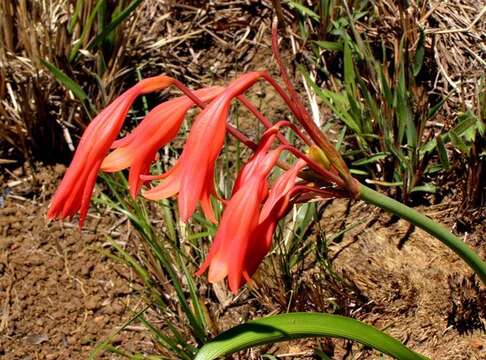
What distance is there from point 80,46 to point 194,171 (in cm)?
192

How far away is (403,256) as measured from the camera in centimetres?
305

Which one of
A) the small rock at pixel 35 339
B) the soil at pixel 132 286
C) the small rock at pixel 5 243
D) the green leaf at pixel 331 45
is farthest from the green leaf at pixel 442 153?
the small rock at pixel 5 243

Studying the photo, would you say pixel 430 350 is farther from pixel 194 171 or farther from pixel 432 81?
pixel 194 171

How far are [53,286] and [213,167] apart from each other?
1668mm

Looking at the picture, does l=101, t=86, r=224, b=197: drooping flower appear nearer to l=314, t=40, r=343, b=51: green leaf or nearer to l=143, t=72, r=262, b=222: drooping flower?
l=143, t=72, r=262, b=222: drooping flower

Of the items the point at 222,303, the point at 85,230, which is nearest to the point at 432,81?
the point at 222,303

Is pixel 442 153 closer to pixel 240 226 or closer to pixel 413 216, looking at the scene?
pixel 413 216

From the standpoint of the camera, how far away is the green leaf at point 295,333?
6.63 feet

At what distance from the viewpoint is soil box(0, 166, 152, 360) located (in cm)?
304

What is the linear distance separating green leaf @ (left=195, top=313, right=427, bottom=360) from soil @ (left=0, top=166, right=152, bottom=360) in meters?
1.04

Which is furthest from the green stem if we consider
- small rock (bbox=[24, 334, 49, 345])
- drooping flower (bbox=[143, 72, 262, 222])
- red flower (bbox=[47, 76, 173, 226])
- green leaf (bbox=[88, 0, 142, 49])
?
small rock (bbox=[24, 334, 49, 345])

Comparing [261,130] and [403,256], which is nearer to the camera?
[403,256]

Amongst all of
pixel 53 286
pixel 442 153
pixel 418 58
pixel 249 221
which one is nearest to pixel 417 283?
pixel 442 153

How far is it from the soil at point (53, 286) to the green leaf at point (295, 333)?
1045mm
